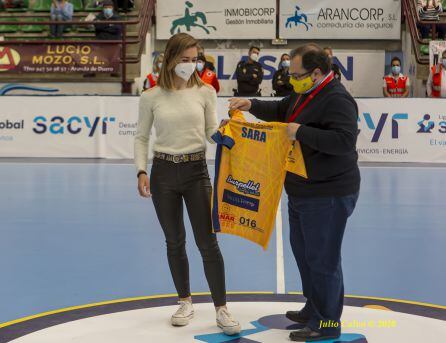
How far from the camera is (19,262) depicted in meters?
6.95

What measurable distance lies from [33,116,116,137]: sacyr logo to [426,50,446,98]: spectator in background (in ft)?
23.9

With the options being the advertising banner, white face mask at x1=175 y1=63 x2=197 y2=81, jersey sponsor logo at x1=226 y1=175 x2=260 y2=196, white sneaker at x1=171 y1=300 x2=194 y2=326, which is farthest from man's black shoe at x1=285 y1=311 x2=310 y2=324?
the advertising banner

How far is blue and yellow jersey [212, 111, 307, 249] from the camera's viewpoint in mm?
4902

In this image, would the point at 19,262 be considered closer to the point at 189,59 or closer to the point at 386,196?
the point at 189,59

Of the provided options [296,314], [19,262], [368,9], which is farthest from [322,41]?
[296,314]

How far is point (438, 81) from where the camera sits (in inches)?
674

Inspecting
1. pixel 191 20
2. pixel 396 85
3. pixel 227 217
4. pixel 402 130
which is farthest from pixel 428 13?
pixel 227 217

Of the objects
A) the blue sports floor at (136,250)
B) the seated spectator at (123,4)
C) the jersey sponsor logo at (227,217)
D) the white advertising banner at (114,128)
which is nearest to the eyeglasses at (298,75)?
the jersey sponsor logo at (227,217)

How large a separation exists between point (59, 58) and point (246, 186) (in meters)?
14.6

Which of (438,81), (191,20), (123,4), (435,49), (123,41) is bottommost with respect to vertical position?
(438,81)

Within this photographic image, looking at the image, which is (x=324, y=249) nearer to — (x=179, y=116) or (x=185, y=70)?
(x=179, y=116)

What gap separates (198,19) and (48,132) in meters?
6.71

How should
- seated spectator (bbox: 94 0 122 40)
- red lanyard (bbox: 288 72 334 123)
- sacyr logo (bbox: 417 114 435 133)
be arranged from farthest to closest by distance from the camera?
seated spectator (bbox: 94 0 122 40) < sacyr logo (bbox: 417 114 435 133) < red lanyard (bbox: 288 72 334 123)

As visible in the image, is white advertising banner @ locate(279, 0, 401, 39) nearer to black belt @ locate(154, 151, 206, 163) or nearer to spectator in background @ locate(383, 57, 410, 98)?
spectator in background @ locate(383, 57, 410, 98)
